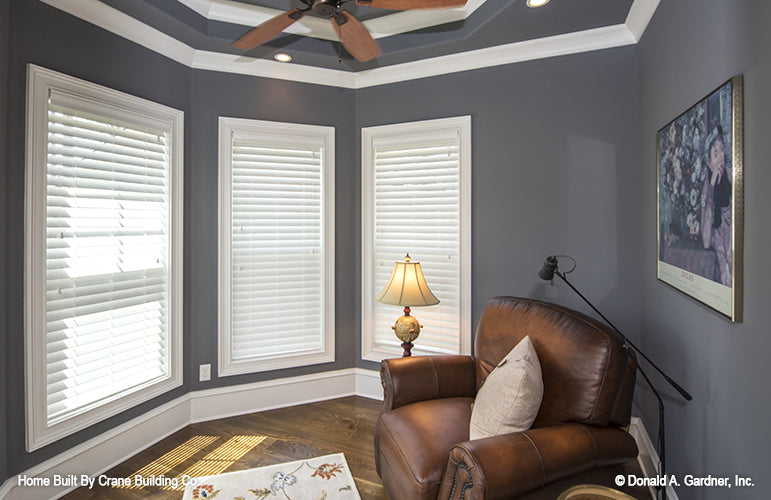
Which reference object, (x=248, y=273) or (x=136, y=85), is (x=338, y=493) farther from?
(x=136, y=85)

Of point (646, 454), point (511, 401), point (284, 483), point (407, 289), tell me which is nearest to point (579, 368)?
point (511, 401)

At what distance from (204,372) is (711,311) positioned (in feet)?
10.5

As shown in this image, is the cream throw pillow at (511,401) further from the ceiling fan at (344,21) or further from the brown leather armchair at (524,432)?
the ceiling fan at (344,21)

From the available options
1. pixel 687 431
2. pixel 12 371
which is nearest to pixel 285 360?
pixel 12 371

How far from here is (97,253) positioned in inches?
97.4

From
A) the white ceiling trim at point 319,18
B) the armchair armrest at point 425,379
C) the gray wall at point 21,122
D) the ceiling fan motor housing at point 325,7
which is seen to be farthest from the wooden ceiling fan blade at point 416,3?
the armchair armrest at point 425,379

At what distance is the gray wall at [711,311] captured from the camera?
4.09 feet

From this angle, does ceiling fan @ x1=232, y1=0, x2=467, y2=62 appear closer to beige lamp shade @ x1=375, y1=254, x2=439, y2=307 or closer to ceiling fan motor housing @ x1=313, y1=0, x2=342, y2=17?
ceiling fan motor housing @ x1=313, y1=0, x2=342, y2=17

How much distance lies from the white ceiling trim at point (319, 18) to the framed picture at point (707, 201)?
163cm

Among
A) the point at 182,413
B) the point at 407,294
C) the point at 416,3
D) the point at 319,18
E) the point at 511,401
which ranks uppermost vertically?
the point at 319,18

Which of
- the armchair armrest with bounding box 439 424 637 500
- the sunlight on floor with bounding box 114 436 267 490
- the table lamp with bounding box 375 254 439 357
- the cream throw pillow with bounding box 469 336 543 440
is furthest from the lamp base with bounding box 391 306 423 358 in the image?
the armchair armrest with bounding box 439 424 637 500

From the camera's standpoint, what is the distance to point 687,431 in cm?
185

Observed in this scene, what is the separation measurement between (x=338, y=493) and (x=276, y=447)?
2.27 feet

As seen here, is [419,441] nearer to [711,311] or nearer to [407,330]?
[407,330]
